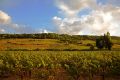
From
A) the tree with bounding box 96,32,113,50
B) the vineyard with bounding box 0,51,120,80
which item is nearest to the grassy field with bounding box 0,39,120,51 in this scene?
the tree with bounding box 96,32,113,50

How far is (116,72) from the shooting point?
128 feet

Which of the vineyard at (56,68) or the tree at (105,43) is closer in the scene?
A: the vineyard at (56,68)

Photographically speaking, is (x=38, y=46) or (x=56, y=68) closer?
(x=56, y=68)

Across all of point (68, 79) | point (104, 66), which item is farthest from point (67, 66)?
point (104, 66)

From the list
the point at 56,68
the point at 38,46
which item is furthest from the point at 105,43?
the point at 56,68

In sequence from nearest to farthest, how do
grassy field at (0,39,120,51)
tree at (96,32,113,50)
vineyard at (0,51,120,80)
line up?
vineyard at (0,51,120,80) < grassy field at (0,39,120,51) < tree at (96,32,113,50)

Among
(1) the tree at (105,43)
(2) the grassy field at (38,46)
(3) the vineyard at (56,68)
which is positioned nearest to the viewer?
(3) the vineyard at (56,68)

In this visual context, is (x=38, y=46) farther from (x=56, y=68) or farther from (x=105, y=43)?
(x=56, y=68)

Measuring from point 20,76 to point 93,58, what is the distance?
415 inches

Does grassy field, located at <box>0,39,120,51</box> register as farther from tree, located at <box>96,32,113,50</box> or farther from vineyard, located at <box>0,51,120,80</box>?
vineyard, located at <box>0,51,120,80</box>

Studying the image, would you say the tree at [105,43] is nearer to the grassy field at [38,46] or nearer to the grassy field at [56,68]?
the grassy field at [38,46]

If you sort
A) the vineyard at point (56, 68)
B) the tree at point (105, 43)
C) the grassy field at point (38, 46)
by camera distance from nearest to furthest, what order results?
the vineyard at point (56, 68) → the grassy field at point (38, 46) → the tree at point (105, 43)

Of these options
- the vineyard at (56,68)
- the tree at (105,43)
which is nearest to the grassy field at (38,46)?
the tree at (105,43)

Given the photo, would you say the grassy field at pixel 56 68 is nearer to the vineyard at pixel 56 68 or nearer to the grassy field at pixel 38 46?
the vineyard at pixel 56 68
